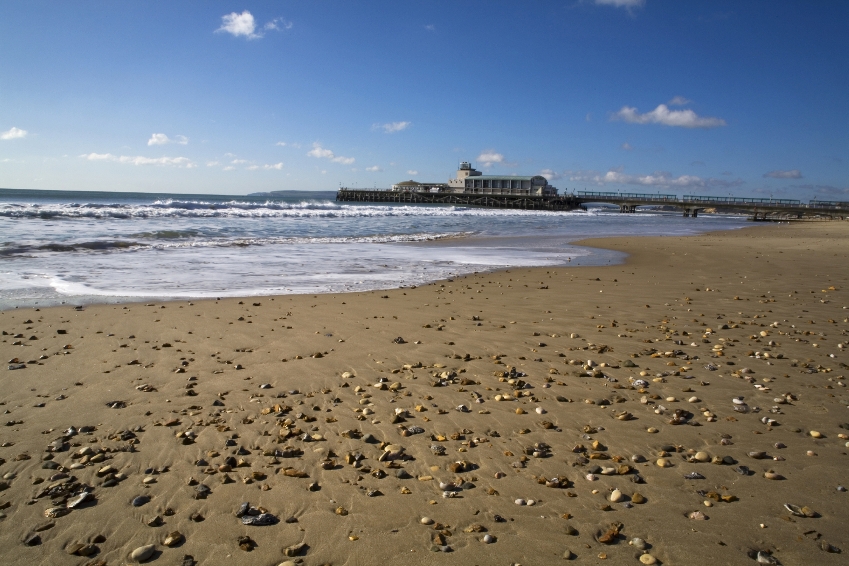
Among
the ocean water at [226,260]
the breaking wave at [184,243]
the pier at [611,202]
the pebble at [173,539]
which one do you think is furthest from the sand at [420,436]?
the pier at [611,202]

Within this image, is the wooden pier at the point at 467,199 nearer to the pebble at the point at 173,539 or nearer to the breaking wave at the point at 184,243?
the breaking wave at the point at 184,243

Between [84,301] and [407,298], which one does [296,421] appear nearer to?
[407,298]

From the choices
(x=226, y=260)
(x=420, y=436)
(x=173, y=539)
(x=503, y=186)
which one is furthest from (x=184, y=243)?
(x=503, y=186)

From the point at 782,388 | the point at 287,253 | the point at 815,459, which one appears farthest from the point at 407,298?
the point at 287,253

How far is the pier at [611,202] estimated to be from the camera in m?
71.5

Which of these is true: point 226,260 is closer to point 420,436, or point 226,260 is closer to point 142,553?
point 420,436

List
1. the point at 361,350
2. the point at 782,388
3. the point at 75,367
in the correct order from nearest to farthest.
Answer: the point at 782,388 < the point at 75,367 < the point at 361,350

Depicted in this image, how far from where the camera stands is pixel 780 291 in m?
10.0

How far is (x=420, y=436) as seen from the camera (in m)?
3.88

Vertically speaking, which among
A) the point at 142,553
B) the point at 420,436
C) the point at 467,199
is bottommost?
the point at 142,553

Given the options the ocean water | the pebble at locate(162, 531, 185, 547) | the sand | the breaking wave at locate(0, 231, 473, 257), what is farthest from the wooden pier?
the pebble at locate(162, 531, 185, 547)

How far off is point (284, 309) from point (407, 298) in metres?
2.17

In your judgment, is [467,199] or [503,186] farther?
[503,186]

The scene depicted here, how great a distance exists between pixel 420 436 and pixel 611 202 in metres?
91.4
